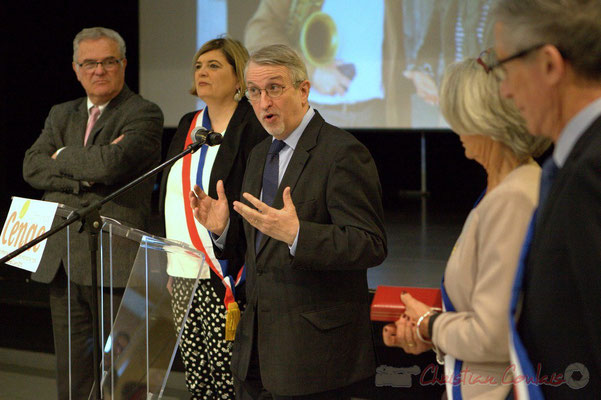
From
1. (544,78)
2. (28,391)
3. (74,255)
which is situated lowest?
(28,391)

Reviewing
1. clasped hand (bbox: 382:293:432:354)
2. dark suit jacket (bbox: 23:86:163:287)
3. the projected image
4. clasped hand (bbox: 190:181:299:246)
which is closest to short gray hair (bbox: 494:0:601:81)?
clasped hand (bbox: 382:293:432:354)

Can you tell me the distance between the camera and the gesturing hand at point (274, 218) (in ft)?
5.78

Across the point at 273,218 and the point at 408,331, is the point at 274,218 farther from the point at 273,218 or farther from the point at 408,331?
the point at 408,331

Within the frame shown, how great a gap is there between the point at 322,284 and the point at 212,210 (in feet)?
1.56

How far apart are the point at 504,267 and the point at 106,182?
203 cm

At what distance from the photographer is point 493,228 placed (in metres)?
1.20

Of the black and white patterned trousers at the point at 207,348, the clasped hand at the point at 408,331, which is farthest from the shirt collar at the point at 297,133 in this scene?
the clasped hand at the point at 408,331

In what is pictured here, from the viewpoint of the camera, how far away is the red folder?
138 cm

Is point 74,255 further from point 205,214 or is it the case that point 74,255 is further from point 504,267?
point 504,267

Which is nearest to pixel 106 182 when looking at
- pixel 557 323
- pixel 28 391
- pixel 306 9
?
pixel 28 391

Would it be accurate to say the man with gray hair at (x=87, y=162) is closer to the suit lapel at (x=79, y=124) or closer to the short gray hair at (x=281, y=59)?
the suit lapel at (x=79, y=124)

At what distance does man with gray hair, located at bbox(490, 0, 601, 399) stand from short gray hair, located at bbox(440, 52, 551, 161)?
0.18 meters

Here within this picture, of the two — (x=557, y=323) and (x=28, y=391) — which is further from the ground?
(x=557, y=323)

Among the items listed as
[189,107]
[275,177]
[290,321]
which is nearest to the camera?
[290,321]
